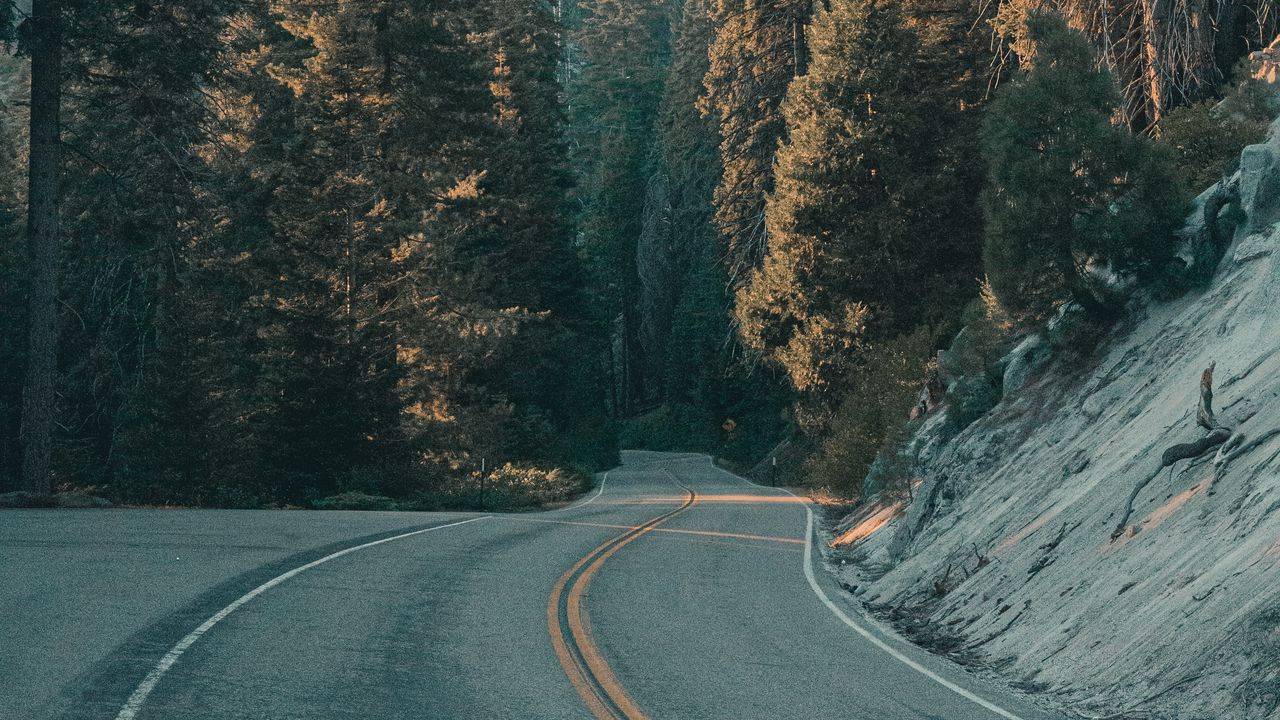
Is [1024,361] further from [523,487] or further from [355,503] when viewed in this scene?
[523,487]

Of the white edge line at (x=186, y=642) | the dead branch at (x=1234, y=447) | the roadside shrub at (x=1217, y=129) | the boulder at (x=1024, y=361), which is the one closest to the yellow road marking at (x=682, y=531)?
the boulder at (x=1024, y=361)

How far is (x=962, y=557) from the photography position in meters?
14.8

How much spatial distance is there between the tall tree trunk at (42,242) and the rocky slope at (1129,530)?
52.4 feet

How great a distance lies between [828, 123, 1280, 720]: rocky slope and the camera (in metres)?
8.81

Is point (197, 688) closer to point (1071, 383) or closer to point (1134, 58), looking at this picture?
point (1071, 383)

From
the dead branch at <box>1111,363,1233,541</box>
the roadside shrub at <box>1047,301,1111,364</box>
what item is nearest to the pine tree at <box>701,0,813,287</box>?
the roadside shrub at <box>1047,301,1111,364</box>

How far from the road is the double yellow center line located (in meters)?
0.03

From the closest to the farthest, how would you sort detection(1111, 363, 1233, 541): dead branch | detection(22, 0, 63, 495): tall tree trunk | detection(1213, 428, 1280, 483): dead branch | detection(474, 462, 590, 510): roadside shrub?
detection(1213, 428, 1280, 483): dead branch → detection(1111, 363, 1233, 541): dead branch → detection(22, 0, 63, 495): tall tree trunk → detection(474, 462, 590, 510): roadside shrub

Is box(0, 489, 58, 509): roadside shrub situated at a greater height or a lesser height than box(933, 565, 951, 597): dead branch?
greater

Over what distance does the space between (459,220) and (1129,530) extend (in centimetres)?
2732

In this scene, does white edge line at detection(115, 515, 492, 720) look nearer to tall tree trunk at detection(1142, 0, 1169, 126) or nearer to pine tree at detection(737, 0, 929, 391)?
tall tree trunk at detection(1142, 0, 1169, 126)

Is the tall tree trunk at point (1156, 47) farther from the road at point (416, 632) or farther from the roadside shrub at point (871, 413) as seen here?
the road at point (416, 632)

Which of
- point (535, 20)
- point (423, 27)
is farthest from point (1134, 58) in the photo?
point (535, 20)

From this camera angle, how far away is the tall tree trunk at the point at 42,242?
2245 cm
